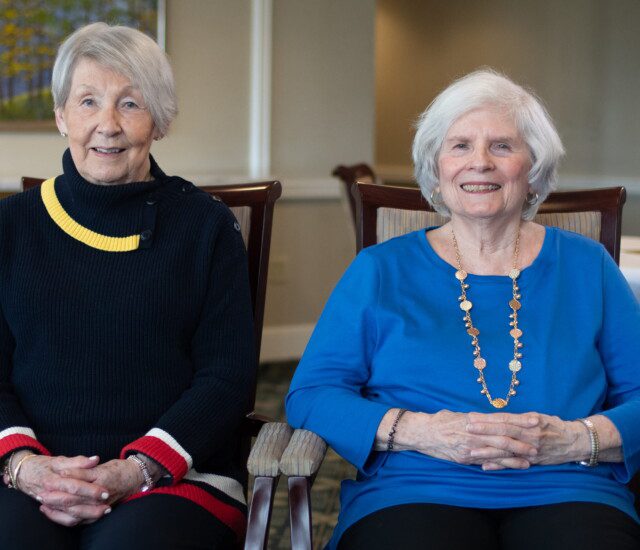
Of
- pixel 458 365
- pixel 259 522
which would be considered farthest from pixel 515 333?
pixel 259 522

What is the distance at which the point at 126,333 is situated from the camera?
1796 millimetres

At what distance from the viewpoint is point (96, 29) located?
188 centimetres

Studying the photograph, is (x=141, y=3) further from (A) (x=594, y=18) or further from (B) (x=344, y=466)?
(A) (x=594, y=18)

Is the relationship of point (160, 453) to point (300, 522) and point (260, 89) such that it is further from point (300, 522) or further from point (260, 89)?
point (260, 89)

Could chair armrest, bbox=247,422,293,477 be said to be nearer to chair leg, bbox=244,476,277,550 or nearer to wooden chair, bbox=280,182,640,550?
chair leg, bbox=244,476,277,550

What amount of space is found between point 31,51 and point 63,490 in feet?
10.2

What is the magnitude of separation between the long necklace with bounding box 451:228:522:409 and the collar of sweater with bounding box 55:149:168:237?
24.9 inches

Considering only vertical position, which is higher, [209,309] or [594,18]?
[594,18]

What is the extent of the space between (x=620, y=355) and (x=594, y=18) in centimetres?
512

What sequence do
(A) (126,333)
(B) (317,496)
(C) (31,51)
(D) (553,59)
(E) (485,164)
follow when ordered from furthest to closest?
(D) (553,59) → (C) (31,51) → (B) (317,496) → (E) (485,164) → (A) (126,333)

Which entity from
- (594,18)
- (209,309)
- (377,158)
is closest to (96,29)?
(209,309)

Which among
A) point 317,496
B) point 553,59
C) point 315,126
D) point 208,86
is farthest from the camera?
point 553,59

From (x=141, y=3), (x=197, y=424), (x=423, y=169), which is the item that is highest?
(x=141, y=3)

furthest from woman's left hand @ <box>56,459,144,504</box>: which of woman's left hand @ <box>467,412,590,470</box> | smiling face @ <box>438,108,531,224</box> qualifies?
smiling face @ <box>438,108,531,224</box>
